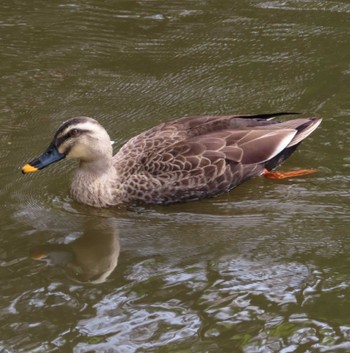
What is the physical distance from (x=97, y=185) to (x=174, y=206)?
2.21 feet

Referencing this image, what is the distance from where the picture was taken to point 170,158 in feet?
27.1

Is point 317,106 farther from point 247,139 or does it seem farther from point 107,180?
point 107,180

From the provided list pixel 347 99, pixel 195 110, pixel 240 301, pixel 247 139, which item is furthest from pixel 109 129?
pixel 240 301

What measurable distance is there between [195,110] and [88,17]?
8.99 ft

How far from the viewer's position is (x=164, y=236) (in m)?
7.61

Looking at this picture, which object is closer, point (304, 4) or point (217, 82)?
point (217, 82)

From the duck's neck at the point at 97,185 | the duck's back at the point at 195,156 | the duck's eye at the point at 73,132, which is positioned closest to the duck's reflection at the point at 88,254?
the duck's neck at the point at 97,185

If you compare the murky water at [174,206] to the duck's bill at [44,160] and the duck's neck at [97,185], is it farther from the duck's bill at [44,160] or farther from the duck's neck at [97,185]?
the duck's bill at [44,160]

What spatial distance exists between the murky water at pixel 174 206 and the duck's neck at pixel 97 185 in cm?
14

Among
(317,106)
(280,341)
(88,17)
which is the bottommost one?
(280,341)

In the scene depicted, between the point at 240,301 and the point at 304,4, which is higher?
the point at 304,4

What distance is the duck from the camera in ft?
26.9

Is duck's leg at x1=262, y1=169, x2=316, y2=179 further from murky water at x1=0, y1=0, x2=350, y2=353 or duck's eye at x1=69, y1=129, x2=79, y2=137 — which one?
duck's eye at x1=69, y1=129, x2=79, y2=137

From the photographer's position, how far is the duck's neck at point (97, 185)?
832 cm
